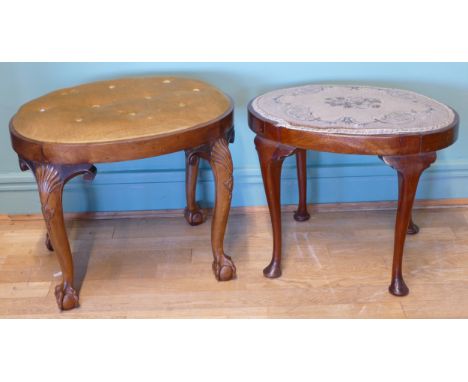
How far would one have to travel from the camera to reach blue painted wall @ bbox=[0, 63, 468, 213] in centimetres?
187

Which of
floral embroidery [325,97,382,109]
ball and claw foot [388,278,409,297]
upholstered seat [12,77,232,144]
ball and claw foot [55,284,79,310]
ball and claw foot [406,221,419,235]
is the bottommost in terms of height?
ball and claw foot [406,221,419,235]

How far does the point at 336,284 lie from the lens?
1.66 m

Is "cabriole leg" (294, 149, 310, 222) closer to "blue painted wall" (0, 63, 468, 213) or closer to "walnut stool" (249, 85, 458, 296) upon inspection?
"blue painted wall" (0, 63, 468, 213)

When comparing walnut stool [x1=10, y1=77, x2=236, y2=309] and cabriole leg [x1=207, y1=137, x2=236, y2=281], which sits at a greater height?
walnut stool [x1=10, y1=77, x2=236, y2=309]

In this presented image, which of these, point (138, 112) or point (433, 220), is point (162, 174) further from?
point (433, 220)

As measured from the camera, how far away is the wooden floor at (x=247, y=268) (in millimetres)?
1577

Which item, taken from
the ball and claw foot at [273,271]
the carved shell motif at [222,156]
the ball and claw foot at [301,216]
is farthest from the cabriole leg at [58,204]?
the ball and claw foot at [301,216]

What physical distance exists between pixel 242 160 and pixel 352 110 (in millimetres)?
574

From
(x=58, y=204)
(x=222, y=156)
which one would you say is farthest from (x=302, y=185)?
(x=58, y=204)

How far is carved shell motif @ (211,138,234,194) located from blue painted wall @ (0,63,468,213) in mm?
413

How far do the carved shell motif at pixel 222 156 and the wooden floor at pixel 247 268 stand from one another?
0.33 meters

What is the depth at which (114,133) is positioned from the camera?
1.39m

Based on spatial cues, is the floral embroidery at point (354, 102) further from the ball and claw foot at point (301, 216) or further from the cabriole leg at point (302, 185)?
the ball and claw foot at point (301, 216)

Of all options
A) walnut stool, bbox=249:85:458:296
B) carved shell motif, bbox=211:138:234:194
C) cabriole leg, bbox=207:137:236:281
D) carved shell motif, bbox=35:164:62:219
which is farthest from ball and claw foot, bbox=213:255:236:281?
carved shell motif, bbox=35:164:62:219
